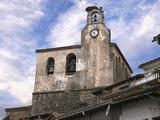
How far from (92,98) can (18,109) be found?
8149 millimetres

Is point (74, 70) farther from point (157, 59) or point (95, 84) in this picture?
point (157, 59)

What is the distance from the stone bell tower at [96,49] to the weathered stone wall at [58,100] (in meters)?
1.30

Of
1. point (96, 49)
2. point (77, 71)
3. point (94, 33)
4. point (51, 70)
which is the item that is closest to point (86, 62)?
point (77, 71)

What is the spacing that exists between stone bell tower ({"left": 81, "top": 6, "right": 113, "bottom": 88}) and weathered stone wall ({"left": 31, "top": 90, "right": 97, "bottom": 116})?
1.30 metres

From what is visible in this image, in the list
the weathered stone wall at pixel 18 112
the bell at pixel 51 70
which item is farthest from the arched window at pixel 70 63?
the weathered stone wall at pixel 18 112

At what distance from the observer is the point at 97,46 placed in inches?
1510

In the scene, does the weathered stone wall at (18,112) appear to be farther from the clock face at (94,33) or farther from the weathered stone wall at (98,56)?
the clock face at (94,33)

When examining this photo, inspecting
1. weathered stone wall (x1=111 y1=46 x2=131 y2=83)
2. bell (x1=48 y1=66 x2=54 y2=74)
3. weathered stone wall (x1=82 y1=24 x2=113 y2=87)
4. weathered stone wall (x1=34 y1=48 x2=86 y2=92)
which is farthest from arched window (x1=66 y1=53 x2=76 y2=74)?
weathered stone wall (x1=111 y1=46 x2=131 y2=83)

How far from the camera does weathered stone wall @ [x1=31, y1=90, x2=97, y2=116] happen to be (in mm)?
36594

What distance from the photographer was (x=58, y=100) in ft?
123

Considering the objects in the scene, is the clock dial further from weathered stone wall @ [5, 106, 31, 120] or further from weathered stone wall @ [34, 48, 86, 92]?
weathered stone wall @ [5, 106, 31, 120]

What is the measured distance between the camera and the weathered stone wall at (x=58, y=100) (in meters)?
36.6

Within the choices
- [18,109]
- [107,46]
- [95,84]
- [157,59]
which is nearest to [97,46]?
[107,46]

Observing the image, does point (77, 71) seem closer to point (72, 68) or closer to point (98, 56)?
point (72, 68)
